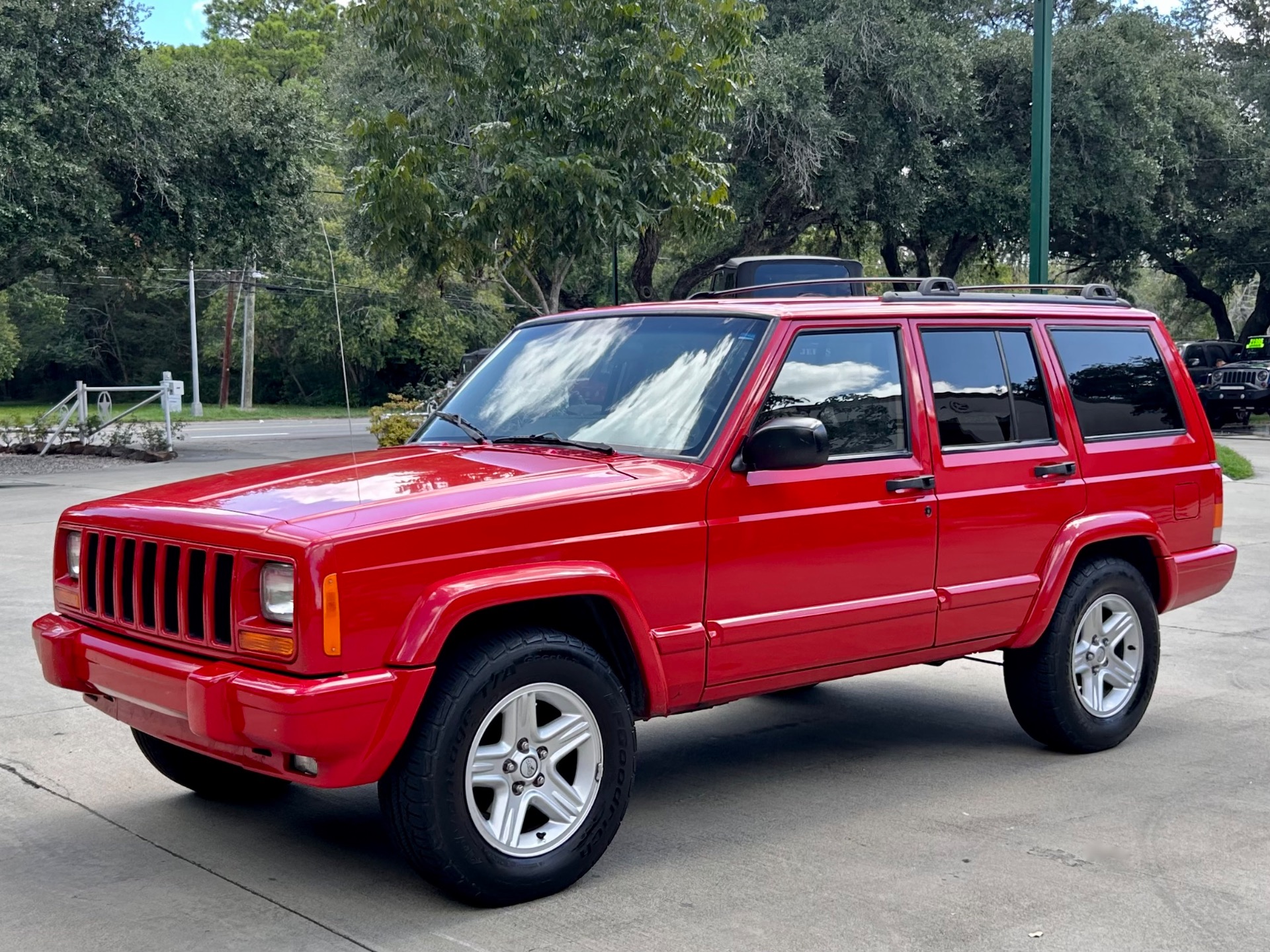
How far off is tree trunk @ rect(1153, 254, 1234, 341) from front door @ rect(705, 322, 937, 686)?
34.4 metres

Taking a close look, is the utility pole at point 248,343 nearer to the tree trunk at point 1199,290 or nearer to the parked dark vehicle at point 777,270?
the tree trunk at point 1199,290

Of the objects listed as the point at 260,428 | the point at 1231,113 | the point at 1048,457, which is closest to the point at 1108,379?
the point at 1048,457

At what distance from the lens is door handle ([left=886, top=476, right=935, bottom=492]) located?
5219mm

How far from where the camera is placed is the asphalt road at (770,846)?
4.03 metres

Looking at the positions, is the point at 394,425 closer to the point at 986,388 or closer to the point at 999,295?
the point at 999,295

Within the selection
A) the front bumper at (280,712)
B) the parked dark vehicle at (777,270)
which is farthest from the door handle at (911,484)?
the parked dark vehicle at (777,270)

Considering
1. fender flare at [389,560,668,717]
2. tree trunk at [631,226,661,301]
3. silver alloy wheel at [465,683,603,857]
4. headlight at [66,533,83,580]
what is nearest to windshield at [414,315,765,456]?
fender flare at [389,560,668,717]

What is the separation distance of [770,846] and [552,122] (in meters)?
12.2

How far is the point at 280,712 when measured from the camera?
12.5ft

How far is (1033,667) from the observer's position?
5.84 meters

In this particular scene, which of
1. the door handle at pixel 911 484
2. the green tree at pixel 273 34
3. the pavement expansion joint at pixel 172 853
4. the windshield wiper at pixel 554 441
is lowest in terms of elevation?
the pavement expansion joint at pixel 172 853

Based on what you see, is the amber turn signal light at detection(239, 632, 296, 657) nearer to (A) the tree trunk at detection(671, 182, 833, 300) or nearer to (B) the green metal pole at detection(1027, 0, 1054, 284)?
(B) the green metal pole at detection(1027, 0, 1054, 284)

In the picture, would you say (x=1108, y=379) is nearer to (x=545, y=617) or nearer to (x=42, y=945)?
(x=545, y=617)

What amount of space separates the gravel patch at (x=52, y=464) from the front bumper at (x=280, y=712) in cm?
1767
